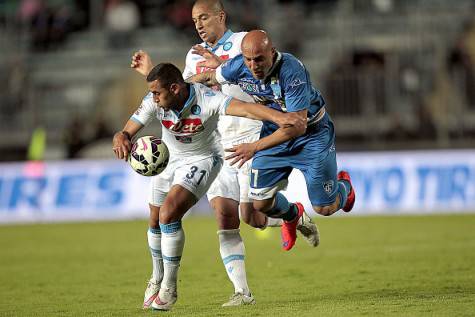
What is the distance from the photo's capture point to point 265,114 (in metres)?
8.11

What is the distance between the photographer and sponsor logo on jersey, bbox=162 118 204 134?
27.9ft

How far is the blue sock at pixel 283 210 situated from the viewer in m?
9.29

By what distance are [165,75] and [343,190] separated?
2584 millimetres

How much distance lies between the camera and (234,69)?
28.5 ft

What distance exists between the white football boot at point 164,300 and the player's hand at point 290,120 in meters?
1.69

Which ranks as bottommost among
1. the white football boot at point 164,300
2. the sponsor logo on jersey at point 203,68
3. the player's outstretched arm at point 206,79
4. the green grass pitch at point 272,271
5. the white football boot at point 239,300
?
the green grass pitch at point 272,271

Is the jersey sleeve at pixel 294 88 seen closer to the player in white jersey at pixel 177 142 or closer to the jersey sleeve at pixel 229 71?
the player in white jersey at pixel 177 142

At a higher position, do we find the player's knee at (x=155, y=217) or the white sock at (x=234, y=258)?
the player's knee at (x=155, y=217)

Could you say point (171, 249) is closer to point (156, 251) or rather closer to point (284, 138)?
point (156, 251)

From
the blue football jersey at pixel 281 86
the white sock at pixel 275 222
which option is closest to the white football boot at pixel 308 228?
the white sock at pixel 275 222

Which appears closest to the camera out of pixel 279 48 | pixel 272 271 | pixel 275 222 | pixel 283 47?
pixel 275 222

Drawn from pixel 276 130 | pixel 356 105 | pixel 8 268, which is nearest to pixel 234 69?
pixel 276 130

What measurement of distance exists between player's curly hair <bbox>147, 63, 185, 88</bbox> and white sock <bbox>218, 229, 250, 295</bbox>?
152 cm

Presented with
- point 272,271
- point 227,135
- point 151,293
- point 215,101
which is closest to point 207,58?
point 227,135
